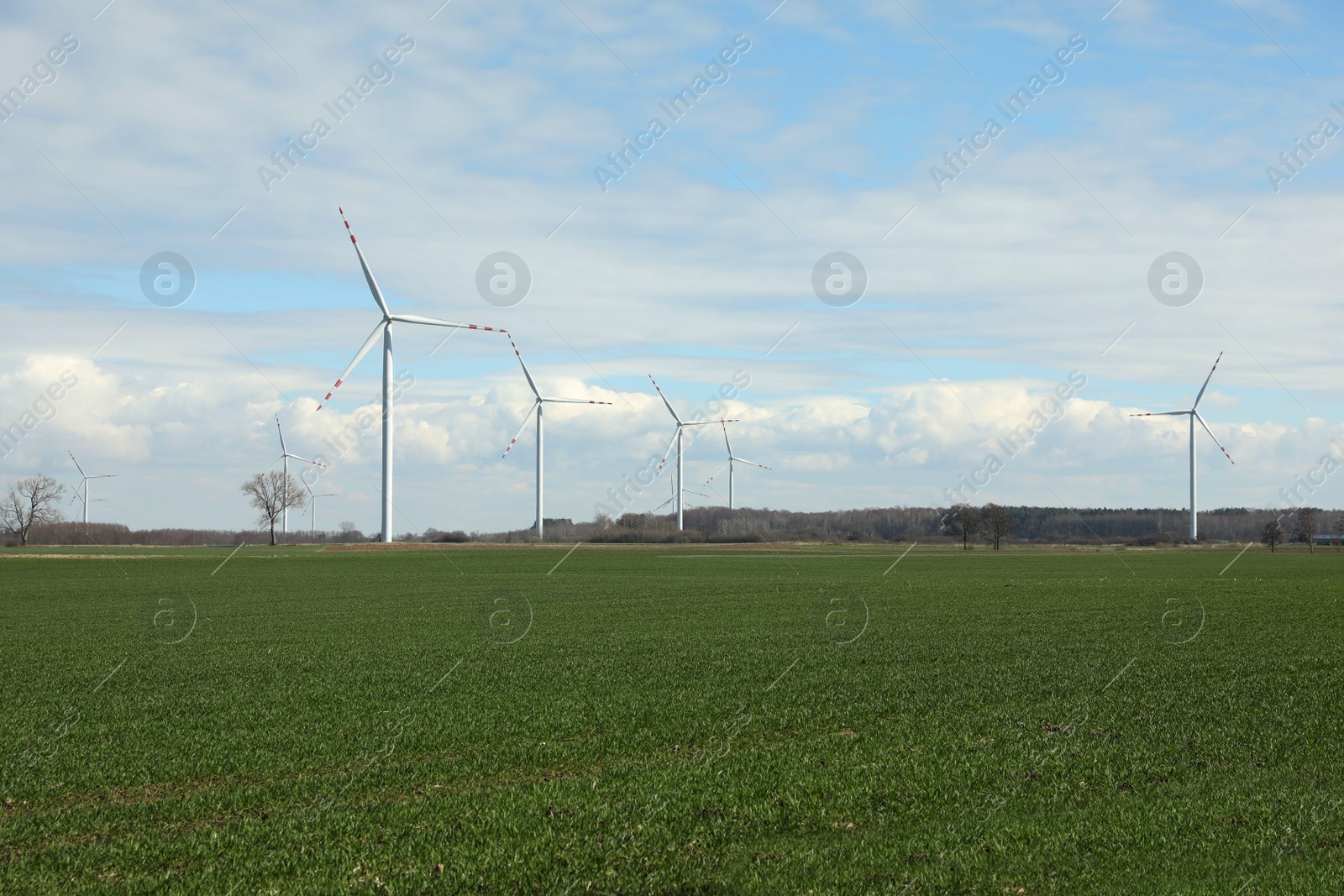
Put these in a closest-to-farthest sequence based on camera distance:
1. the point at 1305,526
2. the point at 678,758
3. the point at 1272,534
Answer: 1. the point at 678,758
2. the point at 1272,534
3. the point at 1305,526

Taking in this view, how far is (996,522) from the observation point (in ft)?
485

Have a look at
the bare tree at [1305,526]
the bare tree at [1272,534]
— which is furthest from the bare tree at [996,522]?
the bare tree at [1305,526]

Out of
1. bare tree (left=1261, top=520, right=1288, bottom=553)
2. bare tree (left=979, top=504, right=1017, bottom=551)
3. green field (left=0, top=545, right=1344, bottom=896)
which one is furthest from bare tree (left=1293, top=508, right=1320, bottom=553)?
green field (left=0, top=545, right=1344, bottom=896)

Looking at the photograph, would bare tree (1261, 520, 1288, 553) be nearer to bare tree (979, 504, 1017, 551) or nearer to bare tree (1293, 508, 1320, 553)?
bare tree (1293, 508, 1320, 553)

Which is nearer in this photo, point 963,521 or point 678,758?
point 678,758

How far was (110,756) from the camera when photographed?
13.9 meters

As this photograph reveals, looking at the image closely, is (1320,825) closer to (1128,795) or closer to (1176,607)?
(1128,795)

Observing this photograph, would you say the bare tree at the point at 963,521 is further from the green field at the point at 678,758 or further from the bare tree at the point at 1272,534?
the green field at the point at 678,758

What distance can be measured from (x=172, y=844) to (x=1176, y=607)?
36.5 meters

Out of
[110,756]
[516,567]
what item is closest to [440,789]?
[110,756]

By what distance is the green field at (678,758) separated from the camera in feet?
31.2

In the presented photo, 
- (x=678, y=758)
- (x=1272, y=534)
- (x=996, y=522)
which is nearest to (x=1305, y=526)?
(x=1272, y=534)

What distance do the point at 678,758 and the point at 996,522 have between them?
142201mm

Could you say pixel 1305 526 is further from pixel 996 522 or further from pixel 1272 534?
pixel 996 522
